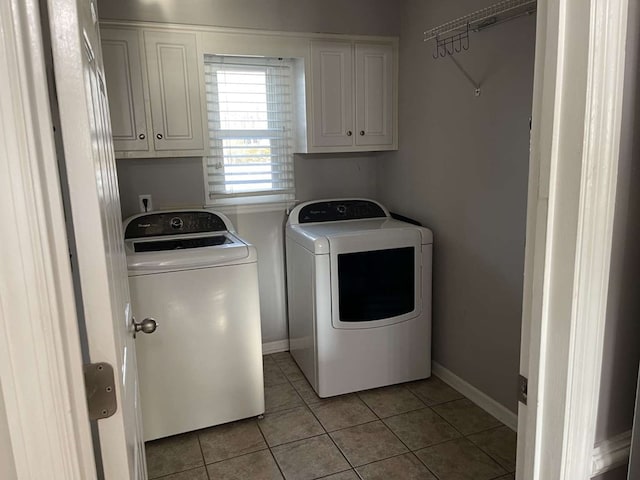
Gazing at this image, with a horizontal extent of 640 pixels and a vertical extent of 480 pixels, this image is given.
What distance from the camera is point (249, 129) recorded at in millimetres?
3078

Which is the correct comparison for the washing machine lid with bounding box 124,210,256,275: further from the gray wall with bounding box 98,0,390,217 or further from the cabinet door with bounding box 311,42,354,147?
the cabinet door with bounding box 311,42,354,147

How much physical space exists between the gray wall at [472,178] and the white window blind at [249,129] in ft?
2.49

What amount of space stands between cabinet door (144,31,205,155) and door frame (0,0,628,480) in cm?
212

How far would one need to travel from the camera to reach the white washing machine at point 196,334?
221 cm

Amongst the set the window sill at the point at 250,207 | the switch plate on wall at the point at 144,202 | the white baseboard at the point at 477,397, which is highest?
the switch plate on wall at the point at 144,202

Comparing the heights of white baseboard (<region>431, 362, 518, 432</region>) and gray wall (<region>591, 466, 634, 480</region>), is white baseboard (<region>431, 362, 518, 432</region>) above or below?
below

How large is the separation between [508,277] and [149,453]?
1.91 metres

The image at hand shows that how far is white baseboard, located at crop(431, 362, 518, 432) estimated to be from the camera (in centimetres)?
242

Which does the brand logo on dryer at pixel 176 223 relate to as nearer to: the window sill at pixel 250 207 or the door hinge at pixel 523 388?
the window sill at pixel 250 207

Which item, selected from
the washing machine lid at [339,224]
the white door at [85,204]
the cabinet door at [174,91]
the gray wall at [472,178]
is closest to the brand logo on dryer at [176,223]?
the cabinet door at [174,91]

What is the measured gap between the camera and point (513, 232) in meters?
2.28

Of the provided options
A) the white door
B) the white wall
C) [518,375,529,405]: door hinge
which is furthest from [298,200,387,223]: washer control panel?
the white wall

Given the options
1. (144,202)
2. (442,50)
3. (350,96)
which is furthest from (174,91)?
(442,50)

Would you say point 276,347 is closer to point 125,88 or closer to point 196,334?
point 196,334
